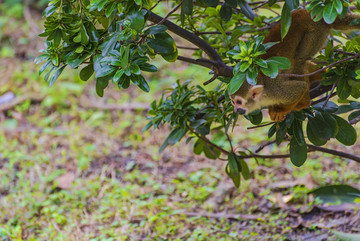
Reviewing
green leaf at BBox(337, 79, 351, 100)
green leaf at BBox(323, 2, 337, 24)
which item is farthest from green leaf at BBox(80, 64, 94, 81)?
green leaf at BBox(337, 79, 351, 100)

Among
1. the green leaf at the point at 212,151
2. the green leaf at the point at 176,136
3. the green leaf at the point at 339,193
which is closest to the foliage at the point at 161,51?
the green leaf at the point at 176,136

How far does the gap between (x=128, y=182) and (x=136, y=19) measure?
214 centimetres

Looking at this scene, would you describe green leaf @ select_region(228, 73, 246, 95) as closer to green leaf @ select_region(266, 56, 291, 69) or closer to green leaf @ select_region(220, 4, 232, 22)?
green leaf @ select_region(266, 56, 291, 69)

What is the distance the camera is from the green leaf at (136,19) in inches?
54.9

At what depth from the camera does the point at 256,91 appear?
76.2 inches

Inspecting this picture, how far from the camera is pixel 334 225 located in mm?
2518

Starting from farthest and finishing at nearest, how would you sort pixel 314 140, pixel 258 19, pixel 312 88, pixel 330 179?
pixel 330 179, pixel 312 88, pixel 258 19, pixel 314 140

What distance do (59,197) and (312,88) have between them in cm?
198

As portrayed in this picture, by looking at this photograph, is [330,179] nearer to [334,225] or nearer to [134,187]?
[334,225]

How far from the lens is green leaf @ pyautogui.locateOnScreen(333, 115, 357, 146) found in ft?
5.97

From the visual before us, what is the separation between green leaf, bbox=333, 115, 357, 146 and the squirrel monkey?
179mm

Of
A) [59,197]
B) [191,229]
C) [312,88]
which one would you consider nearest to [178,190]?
[191,229]

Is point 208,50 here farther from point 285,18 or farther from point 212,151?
point 212,151

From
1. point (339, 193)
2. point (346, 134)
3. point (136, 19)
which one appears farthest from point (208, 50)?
point (339, 193)
